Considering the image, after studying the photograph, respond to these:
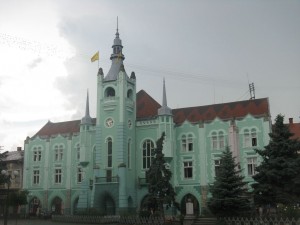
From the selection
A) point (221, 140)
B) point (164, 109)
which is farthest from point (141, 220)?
point (164, 109)

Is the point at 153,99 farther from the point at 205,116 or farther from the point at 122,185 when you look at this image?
the point at 122,185

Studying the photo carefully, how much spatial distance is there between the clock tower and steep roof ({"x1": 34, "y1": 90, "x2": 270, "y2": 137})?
113 inches

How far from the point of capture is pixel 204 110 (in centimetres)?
5153

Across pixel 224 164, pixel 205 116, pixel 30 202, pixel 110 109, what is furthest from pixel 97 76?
pixel 224 164

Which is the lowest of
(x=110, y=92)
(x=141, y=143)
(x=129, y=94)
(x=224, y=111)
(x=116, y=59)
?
(x=141, y=143)

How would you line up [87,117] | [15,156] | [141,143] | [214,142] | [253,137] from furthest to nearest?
[15,156] → [87,117] → [141,143] → [214,142] → [253,137]

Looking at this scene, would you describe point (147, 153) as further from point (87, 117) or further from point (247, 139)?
point (247, 139)

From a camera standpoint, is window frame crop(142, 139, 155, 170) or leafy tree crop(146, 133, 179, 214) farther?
window frame crop(142, 139, 155, 170)

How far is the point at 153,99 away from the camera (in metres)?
55.2

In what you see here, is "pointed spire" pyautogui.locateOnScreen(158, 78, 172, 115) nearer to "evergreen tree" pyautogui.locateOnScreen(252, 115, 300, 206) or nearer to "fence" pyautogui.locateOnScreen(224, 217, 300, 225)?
"evergreen tree" pyautogui.locateOnScreen(252, 115, 300, 206)

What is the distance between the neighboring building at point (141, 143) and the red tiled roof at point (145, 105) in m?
0.13

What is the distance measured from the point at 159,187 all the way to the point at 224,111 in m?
16.8

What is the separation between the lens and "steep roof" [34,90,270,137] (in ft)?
157

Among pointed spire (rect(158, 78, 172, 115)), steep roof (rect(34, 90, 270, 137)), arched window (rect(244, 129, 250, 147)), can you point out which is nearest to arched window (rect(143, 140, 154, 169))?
steep roof (rect(34, 90, 270, 137))
